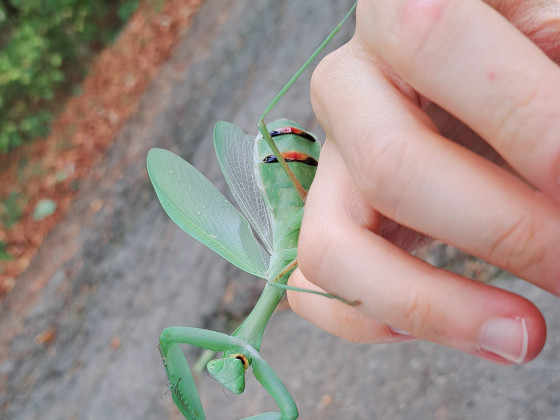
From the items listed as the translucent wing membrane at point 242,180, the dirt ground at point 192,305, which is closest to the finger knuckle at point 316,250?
the translucent wing membrane at point 242,180

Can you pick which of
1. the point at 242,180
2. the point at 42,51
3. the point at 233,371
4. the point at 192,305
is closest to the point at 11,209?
the point at 42,51

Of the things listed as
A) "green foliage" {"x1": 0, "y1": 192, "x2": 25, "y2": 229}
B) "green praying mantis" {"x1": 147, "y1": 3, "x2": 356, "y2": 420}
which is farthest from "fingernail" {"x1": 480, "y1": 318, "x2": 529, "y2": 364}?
"green foliage" {"x1": 0, "y1": 192, "x2": 25, "y2": 229}

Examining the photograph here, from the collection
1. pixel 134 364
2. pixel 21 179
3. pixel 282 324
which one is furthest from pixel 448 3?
pixel 21 179

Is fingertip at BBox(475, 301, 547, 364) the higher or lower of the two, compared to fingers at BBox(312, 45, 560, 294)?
lower

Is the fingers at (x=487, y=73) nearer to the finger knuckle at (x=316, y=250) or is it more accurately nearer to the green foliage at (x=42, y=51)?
the finger knuckle at (x=316, y=250)

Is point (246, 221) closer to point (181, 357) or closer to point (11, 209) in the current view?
point (181, 357)

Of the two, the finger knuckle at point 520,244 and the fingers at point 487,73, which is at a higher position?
the fingers at point 487,73

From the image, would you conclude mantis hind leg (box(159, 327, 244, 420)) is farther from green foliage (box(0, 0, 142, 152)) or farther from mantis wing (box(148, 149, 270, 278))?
green foliage (box(0, 0, 142, 152))
